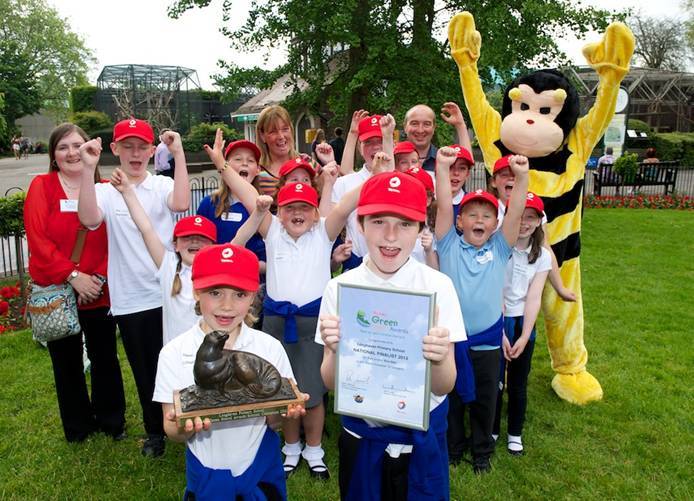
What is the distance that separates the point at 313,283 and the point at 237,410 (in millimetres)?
1313

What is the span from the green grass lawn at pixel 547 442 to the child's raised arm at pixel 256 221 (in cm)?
164

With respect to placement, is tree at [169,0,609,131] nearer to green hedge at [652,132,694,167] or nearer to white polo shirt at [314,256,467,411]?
white polo shirt at [314,256,467,411]

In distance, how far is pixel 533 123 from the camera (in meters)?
4.34

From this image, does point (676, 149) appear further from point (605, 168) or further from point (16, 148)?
point (16, 148)

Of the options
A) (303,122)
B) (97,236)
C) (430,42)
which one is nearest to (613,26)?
(97,236)

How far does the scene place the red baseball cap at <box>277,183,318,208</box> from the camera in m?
3.27

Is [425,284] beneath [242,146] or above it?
beneath

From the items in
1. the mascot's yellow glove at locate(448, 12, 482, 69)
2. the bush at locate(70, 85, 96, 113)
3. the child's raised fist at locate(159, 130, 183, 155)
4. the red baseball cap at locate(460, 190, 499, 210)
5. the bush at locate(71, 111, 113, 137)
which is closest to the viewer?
the red baseball cap at locate(460, 190, 499, 210)

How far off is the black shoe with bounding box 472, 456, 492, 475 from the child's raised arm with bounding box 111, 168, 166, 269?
2445 millimetres

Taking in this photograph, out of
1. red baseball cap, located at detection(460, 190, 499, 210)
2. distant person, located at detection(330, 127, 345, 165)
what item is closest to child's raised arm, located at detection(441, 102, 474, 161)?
red baseball cap, located at detection(460, 190, 499, 210)

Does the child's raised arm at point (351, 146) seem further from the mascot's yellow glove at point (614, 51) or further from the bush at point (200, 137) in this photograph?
the bush at point (200, 137)

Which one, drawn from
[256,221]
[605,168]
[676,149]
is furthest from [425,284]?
[676,149]

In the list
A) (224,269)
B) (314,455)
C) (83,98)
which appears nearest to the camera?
(224,269)

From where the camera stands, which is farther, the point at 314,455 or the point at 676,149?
the point at 676,149
